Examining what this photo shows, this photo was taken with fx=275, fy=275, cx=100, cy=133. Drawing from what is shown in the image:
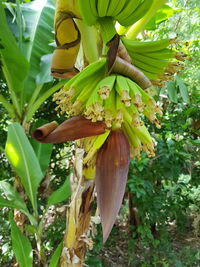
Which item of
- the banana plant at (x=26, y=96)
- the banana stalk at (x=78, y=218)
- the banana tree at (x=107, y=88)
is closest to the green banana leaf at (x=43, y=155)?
the banana plant at (x=26, y=96)

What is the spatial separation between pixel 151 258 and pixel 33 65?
1.27 metres

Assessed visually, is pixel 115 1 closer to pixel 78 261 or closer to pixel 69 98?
pixel 69 98

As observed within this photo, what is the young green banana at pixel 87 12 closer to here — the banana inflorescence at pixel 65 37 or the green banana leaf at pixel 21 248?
the banana inflorescence at pixel 65 37

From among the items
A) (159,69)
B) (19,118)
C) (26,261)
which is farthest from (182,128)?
(159,69)

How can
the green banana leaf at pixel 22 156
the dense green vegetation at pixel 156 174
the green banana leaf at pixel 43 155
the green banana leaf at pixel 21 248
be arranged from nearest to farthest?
1. the green banana leaf at pixel 22 156
2. the green banana leaf at pixel 21 248
3. the green banana leaf at pixel 43 155
4. the dense green vegetation at pixel 156 174

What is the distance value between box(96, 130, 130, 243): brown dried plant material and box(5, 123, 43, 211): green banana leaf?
53cm

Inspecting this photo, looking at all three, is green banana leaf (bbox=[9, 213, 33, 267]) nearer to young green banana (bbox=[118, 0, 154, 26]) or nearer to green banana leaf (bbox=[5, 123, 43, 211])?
green banana leaf (bbox=[5, 123, 43, 211])

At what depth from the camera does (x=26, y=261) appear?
88cm

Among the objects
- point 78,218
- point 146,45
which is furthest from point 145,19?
point 78,218

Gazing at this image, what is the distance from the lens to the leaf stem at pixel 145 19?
36 centimetres

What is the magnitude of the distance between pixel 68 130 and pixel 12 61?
68 centimetres

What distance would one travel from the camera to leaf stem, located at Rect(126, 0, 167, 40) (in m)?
0.36

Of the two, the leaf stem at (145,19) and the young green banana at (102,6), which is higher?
the leaf stem at (145,19)

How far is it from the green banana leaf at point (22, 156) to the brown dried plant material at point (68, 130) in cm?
52
